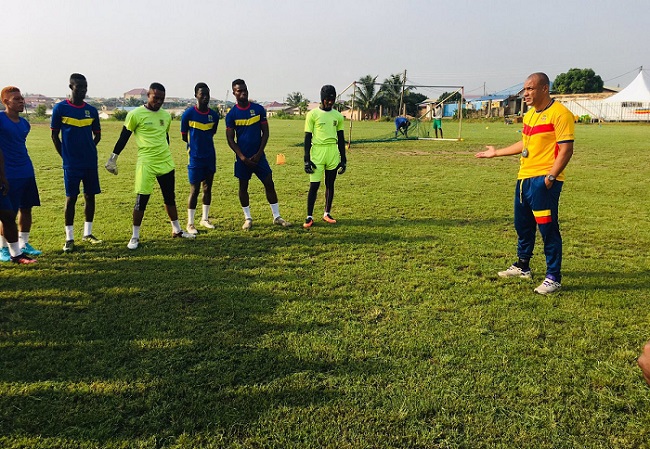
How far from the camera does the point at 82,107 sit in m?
5.99

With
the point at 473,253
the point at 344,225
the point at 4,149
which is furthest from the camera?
the point at 344,225

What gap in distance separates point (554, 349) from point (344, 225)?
4110mm

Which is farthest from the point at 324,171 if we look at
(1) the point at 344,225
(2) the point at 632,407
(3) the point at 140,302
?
(2) the point at 632,407

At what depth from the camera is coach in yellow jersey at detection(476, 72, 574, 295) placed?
4312mm

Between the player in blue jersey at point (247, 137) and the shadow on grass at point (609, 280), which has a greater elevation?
the player in blue jersey at point (247, 137)

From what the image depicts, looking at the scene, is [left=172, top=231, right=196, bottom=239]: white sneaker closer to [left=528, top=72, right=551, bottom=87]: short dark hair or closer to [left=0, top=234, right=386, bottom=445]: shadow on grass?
[left=0, top=234, right=386, bottom=445]: shadow on grass

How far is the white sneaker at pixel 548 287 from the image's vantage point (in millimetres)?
4496

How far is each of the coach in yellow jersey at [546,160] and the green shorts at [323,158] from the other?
3.04 m

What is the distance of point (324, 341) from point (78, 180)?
4.31 m

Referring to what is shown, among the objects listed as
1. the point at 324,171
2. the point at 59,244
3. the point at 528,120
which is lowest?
the point at 59,244

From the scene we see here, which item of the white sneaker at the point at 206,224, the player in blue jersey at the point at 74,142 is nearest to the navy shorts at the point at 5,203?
the player in blue jersey at the point at 74,142

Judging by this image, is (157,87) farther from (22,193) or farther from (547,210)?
(547,210)

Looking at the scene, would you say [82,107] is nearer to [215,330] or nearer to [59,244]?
[59,244]

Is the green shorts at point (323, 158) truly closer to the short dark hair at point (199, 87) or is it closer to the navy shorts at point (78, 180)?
the short dark hair at point (199, 87)
